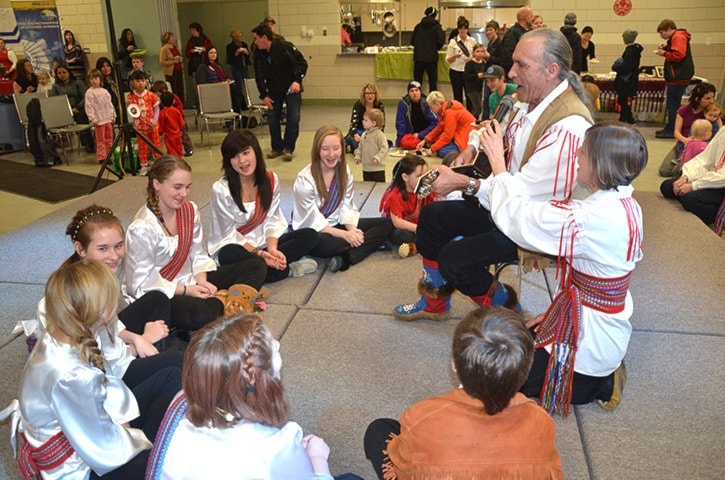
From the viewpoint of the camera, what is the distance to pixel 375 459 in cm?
167

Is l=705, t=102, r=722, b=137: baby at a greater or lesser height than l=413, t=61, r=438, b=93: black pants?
lesser

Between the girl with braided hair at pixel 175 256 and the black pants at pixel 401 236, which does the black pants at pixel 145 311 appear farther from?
the black pants at pixel 401 236

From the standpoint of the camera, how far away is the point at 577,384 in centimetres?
204

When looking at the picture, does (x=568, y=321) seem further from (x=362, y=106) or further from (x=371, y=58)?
(x=371, y=58)

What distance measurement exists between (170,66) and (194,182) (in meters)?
5.04

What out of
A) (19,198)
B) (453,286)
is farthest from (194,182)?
(453,286)

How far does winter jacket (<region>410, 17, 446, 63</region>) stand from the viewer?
28.7ft

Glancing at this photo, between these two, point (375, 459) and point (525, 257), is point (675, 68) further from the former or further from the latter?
point (375, 459)

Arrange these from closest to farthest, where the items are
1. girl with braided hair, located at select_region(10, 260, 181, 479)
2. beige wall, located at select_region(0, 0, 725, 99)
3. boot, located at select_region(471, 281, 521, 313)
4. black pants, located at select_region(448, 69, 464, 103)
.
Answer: girl with braided hair, located at select_region(10, 260, 181, 479), boot, located at select_region(471, 281, 521, 313), black pants, located at select_region(448, 69, 464, 103), beige wall, located at select_region(0, 0, 725, 99)

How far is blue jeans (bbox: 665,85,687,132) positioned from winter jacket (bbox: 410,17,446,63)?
→ 323 cm

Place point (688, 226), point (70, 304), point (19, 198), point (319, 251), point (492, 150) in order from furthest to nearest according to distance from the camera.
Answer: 1. point (19, 198)
2. point (688, 226)
3. point (319, 251)
4. point (492, 150)
5. point (70, 304)

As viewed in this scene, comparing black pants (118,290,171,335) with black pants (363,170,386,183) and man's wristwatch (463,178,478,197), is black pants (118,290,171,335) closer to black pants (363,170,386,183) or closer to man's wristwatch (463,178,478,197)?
man's wristwatch (463,178,478,197)

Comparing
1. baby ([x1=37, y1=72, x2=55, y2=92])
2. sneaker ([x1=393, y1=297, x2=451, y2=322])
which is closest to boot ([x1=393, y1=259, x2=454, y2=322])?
sneaker ([x1=393, y1=297, x2=451, y2=322])

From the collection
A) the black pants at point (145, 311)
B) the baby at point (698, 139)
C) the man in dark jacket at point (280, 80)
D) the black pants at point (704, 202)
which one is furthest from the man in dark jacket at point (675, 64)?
the black pants at point (145, 311)
